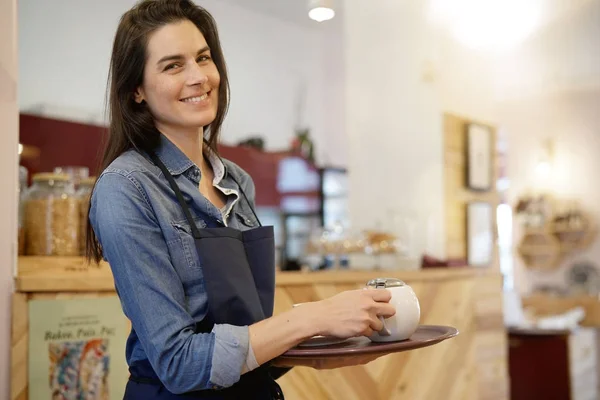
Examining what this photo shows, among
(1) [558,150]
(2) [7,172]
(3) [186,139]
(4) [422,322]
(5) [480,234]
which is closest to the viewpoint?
(3) [186,139]

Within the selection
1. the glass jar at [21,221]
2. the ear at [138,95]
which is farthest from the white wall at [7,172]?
the ear at [138,95]

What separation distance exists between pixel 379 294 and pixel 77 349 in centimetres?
114

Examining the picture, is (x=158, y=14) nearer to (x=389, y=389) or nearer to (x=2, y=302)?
(x=2, y=302)

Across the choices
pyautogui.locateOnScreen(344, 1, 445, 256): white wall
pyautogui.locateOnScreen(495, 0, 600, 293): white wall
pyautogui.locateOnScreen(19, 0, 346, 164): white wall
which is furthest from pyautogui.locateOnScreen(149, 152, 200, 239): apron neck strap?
pyautogui.locateOnScreen(495, 0, 600, 293): white wall

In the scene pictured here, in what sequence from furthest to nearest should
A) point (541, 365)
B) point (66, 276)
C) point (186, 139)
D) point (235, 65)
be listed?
point (235, 65), point (541, 365), point (66, 276), point (186, 139)

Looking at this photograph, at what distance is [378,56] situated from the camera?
462cm

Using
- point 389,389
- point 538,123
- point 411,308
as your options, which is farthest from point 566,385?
point 411,308

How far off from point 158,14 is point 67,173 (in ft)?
4.36

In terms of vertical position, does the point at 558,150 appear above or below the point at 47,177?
above

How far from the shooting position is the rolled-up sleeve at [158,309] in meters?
1.06

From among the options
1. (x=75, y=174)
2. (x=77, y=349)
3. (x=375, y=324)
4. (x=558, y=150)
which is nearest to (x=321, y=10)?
(x=75, y=174)

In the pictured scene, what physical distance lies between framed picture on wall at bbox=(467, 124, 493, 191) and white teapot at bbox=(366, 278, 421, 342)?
147 inches

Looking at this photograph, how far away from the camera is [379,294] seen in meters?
1.18

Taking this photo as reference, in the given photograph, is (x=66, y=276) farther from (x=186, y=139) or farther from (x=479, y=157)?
(x=479, y=157)
